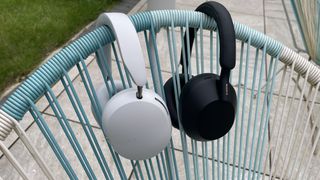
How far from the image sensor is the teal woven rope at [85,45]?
0.69 m

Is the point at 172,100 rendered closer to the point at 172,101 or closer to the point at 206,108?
the point at 172,101

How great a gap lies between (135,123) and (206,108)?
0.16m

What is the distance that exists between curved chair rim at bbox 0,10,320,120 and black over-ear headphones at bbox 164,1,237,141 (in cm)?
10

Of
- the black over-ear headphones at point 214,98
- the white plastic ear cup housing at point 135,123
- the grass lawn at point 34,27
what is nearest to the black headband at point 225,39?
the black over-ear headphones at point 214,98

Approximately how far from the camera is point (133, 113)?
2.09ft

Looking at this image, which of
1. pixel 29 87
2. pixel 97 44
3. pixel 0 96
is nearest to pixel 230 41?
pixel 97 44

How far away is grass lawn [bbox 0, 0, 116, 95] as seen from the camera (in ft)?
9.25

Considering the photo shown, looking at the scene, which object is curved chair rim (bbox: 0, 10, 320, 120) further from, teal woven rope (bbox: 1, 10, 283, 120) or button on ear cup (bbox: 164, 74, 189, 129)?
button on ear cup (bbox: 164, 74, 189, 129)

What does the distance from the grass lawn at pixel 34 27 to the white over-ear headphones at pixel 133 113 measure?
Answer: 2197 millimetres

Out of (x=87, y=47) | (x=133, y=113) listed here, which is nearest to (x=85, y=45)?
(x=87, y=47)

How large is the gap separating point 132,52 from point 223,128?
0.28 m

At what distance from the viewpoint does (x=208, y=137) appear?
76 cm

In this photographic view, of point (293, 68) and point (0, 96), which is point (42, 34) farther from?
point (293, 68)

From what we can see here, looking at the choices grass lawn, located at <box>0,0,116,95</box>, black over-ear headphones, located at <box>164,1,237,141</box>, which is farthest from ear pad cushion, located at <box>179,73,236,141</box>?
grass lawn, located at <box>0,0,116,95</box>
